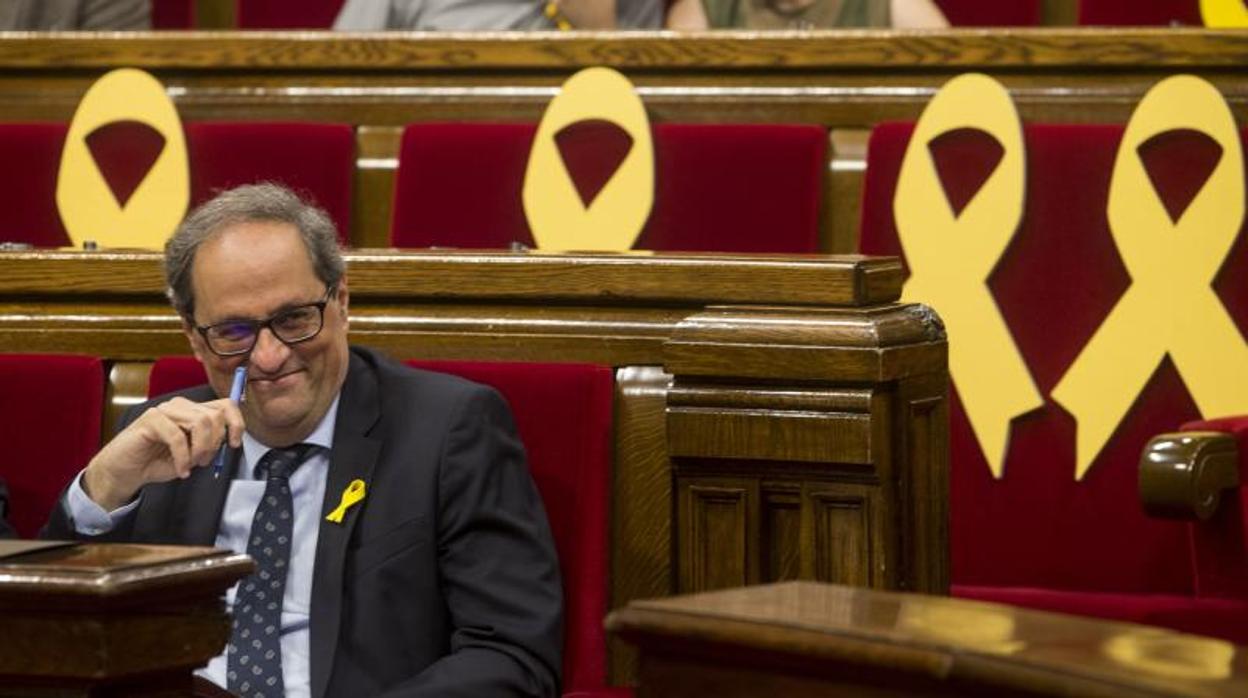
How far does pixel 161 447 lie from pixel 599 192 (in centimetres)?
43

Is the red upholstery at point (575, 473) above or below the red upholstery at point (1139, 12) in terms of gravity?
below

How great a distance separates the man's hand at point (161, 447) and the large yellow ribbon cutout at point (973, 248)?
390mm

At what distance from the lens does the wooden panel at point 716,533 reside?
675 millimetres

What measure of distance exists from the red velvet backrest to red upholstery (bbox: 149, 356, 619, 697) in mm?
271

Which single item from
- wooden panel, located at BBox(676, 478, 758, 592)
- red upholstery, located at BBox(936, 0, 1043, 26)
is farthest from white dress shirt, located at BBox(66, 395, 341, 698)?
red upholstery, located at BBox(936, 0, 1043, 26)

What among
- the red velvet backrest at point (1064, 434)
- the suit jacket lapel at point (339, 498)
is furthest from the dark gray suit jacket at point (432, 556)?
the red velvet backrest at point (1064, 434)

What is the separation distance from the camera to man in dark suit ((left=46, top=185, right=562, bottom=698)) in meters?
0.68

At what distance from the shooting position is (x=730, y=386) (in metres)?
0.68

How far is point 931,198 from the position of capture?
990 mm

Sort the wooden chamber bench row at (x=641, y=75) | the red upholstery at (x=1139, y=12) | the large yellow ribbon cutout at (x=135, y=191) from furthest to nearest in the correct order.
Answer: the red upholstery at (x=1139, y=12), the large yellow ribbon cutout at (x=135, y=191), the wooden chamber bench row at (x=641, y=75)

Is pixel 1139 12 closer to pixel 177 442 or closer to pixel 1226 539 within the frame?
pixel 1226 539

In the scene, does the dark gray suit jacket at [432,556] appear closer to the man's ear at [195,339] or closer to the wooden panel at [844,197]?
the man's ear at [195,339]

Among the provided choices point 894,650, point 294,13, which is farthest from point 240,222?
point 294,13

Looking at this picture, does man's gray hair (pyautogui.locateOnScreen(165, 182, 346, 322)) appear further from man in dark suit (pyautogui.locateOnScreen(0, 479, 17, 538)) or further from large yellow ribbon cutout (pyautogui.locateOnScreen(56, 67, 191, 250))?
large yellow ribbon cutout (pyautogui.locateOnScreen(56, 67, 191, 250))
